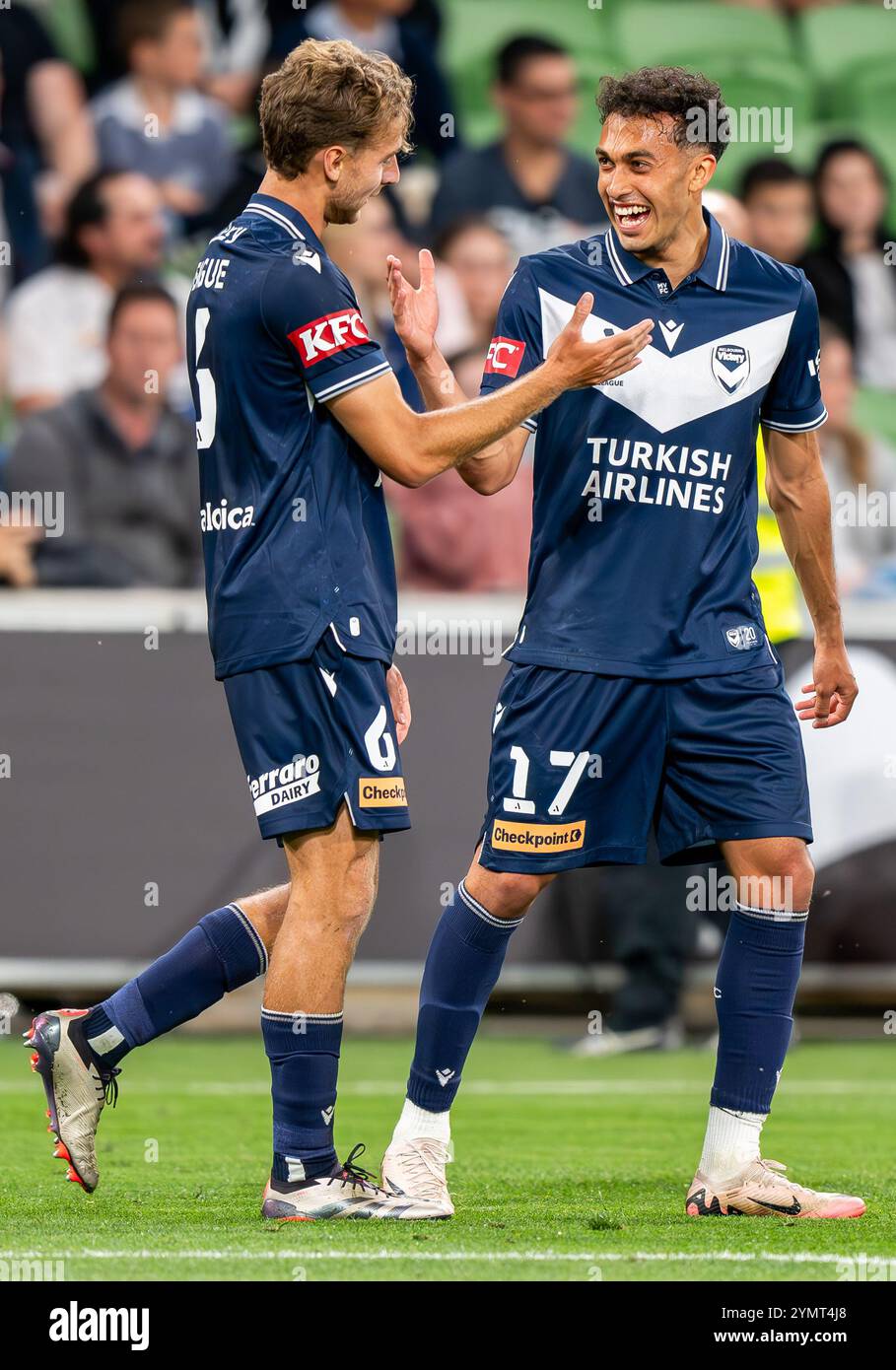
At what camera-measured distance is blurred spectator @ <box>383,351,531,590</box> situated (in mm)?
9859

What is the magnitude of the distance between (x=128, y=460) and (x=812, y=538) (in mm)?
5580

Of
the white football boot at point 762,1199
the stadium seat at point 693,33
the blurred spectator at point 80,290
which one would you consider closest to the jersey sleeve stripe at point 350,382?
the white football boot at point 762,1199

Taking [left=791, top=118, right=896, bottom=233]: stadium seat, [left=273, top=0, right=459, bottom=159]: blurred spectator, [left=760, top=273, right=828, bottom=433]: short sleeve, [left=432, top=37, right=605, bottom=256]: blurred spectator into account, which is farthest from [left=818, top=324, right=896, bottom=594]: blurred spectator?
[left=760, top=273, right=828, bottom=433]: short sleeve

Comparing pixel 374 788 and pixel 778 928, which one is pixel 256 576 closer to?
pixel 374 788

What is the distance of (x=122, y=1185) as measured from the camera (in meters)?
4.77

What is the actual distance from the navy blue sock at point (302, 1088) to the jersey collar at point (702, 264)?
1.84 meters

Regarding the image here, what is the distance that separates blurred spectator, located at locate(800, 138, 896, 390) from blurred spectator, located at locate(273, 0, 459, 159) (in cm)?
226

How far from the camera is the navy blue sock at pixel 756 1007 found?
4.50 meters

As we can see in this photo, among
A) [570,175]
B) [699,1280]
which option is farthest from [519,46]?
[699,1280]

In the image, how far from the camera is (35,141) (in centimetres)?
1127

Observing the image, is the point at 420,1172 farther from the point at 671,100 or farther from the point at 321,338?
the point at 671,100

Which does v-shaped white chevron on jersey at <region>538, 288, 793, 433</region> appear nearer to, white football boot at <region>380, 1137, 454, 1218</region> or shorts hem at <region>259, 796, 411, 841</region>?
shorts hem at <region>259, 796, 411, 841</region>

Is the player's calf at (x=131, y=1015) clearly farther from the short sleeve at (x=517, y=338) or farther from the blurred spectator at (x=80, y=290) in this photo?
the blurred spectator at (x=80, y=290)
